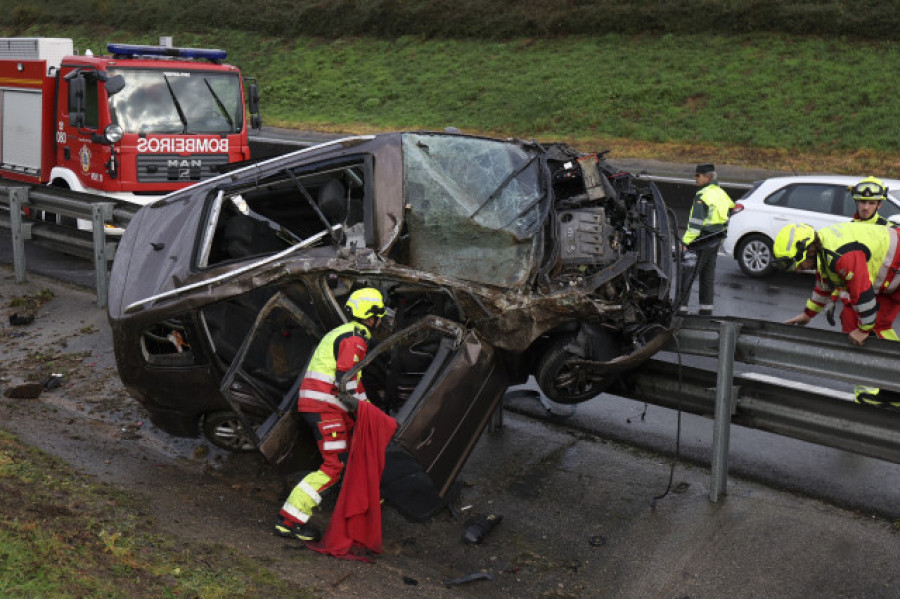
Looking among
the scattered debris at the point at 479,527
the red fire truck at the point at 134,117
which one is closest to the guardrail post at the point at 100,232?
the red fire truck at the point at 134,117

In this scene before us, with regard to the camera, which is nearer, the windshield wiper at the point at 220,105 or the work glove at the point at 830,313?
the work glove at the point at 830,313

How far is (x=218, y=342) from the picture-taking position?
5.78 metres

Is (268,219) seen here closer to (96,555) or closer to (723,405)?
(96,555)

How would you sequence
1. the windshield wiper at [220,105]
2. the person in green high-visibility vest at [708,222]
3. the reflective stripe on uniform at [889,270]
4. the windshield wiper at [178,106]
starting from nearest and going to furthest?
the reflective stripe on uniform at [889,270]
the person in green high-visibility vest at [708,222]
the windshield wiper at [178,106]
the windshield wiper at [220,105]

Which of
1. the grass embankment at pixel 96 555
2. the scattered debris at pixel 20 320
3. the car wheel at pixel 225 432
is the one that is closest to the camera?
the grass embankment at pixel 96 555

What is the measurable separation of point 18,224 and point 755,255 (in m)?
8.92

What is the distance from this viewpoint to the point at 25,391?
23.8 ft

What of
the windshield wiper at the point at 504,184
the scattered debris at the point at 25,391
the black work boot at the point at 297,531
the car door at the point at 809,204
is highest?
the windshield wiper at the point at 504,184

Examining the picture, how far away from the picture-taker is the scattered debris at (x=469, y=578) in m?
4.72

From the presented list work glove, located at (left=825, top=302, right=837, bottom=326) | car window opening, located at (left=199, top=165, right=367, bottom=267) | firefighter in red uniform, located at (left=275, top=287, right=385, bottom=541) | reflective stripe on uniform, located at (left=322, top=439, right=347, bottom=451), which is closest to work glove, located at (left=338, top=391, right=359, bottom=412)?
firefighter in red uniform, located at (left=275, top=287, right=385, bottom=541)

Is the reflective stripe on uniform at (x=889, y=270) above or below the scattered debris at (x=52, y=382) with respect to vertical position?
above

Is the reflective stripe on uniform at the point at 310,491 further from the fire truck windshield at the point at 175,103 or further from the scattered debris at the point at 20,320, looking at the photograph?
the fire truck windshield at the point at 175,103

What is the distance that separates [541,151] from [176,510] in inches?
128

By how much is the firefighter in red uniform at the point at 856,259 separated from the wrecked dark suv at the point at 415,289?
0.80 m
